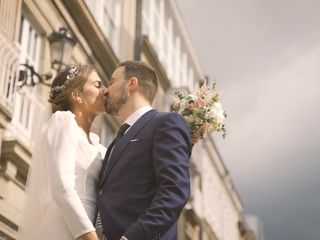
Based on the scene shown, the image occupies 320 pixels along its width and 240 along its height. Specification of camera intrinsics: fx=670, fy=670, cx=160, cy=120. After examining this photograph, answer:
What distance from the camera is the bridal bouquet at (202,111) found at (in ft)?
15.1

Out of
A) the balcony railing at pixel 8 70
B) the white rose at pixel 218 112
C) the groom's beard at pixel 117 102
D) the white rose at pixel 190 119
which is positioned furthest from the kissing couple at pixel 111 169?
the balcony railing at pixel 8 70

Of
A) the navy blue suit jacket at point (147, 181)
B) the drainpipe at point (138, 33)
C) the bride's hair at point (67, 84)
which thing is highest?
the drainpipe at point (138, 33)

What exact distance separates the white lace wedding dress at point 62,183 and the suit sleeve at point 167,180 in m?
0.40

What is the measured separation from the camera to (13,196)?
35.6ft

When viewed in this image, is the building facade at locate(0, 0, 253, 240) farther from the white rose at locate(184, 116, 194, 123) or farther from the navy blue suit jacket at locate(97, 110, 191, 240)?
the navy blue suit jacket at locate(97, 110, 191, 240)

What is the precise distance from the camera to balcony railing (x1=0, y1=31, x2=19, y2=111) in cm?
997

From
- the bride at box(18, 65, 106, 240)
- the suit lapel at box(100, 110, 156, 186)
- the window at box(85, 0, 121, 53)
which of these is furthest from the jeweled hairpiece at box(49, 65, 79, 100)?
the window at box(85, 0, 121, 53)

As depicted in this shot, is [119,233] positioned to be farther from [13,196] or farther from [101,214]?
[13,196]

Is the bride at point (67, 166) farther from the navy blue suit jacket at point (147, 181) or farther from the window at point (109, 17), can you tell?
the window at point (109, 17)

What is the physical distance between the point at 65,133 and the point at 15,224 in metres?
7.26

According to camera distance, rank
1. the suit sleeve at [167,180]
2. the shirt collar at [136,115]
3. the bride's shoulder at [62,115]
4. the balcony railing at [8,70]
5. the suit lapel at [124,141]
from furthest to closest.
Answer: the balcony railing at [8,70] → the bride's shoulder at [62,115] → the shirt collar at [136,115] → the suit lapel at [124,141] → the suit sleeve at [167,180]

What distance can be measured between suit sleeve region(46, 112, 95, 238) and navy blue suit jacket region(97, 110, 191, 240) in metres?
0.13

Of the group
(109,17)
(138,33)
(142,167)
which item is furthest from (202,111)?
(138,33)

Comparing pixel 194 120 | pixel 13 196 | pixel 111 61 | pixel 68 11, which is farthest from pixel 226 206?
pixel 194 120
